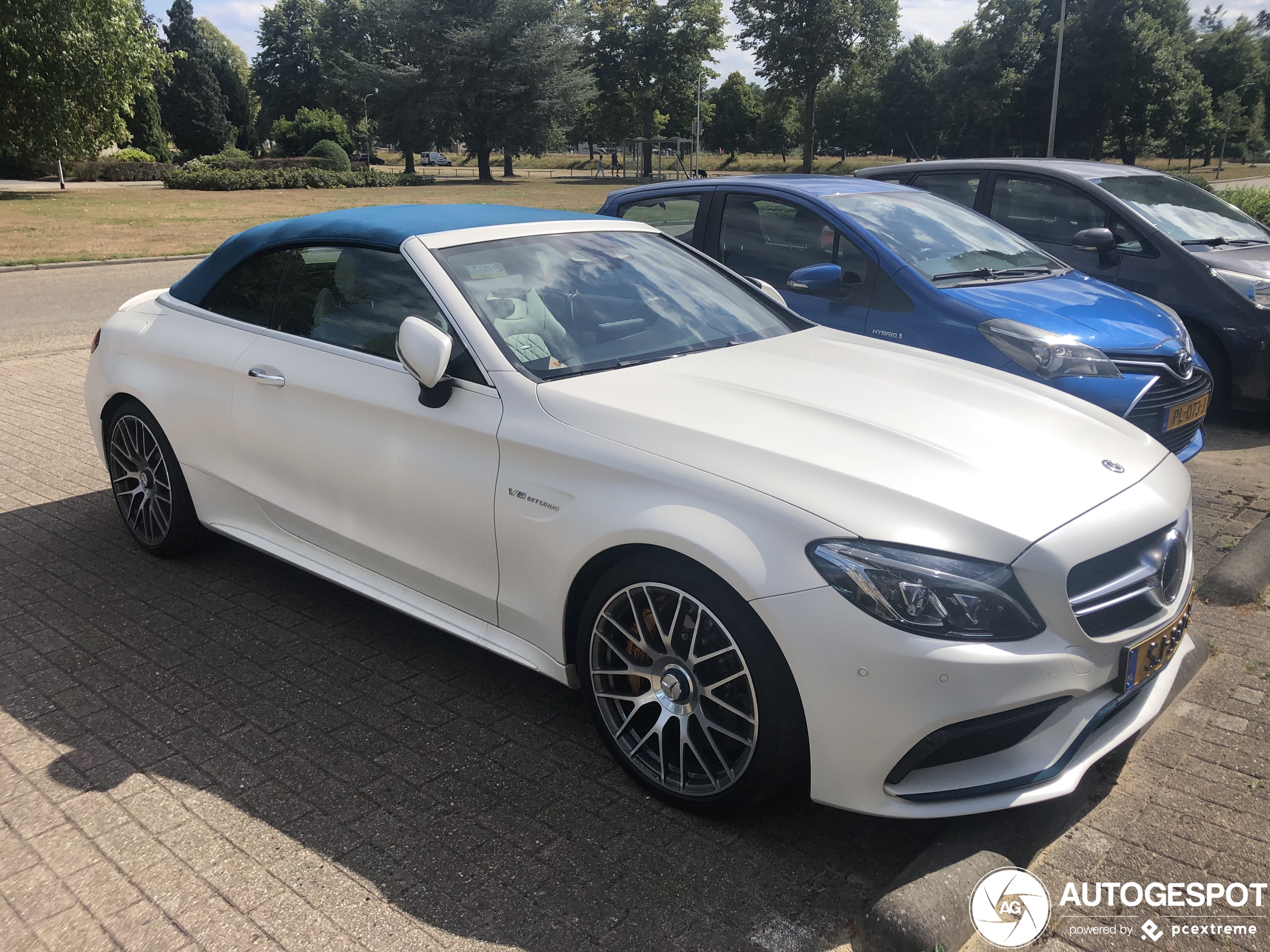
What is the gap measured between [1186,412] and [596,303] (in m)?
3.73

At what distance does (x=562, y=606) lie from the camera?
3041 millimetres

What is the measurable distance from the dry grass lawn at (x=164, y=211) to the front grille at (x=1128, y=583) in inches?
438

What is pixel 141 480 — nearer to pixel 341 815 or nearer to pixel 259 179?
pixel 341 815

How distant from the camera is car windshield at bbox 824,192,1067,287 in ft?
19.1

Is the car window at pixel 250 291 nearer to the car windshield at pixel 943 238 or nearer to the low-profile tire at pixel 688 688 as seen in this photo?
the low-profile tire at pixel 688 688

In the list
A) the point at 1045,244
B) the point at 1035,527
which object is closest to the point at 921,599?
the point at 1035,527

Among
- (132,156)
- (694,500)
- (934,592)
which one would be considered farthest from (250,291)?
(132,156)

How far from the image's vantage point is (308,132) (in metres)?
61.0

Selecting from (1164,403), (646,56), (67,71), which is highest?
(646,56)

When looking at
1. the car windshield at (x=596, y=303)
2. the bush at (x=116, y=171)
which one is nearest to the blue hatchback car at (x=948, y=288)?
the car windshield at (x=596, y=303)

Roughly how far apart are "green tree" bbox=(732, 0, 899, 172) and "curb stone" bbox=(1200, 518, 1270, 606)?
5932cm

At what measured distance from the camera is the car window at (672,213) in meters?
6.73

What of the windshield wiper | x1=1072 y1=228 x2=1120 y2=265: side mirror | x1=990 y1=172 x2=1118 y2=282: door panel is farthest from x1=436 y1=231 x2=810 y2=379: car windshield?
x1=990 y1=172 x2=1118 y2=282: door panel

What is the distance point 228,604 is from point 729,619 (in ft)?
8.91
